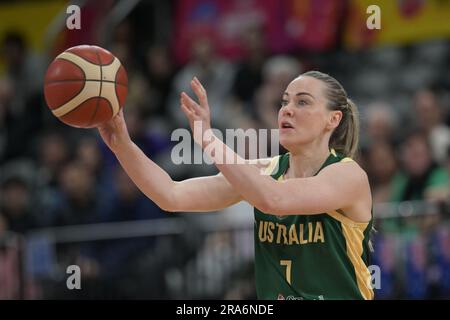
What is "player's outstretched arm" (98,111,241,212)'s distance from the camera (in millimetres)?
5652

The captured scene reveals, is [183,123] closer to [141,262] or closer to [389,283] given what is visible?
[141,262]

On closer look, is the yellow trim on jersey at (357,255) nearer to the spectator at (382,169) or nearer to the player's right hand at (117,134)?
the player's right hand at (117,134)

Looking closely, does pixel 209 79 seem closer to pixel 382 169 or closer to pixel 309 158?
pixel 382 169

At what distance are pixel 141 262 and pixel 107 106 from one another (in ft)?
14.5

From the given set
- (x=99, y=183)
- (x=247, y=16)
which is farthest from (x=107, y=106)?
(x=247, y=16)

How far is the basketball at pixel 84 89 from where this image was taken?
551 centimetres

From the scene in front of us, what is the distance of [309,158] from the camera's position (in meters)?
5.58

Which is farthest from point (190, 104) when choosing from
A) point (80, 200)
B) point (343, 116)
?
point (80, 200)

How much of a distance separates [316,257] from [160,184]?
1.07 m

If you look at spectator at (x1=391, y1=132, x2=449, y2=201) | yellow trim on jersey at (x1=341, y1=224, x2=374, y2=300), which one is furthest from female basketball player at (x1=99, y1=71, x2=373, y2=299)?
spectator at (x1=391, y1=132, x2=449, y2=201)

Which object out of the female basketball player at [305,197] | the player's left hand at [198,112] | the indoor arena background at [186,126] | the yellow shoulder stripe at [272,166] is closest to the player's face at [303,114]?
the female basketball player at [305,197]

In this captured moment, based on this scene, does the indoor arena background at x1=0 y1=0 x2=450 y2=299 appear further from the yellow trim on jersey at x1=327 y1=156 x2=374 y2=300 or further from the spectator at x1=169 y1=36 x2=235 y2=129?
the yellow trim on jersey at x1=327 y1=156 x2=374 y2=300

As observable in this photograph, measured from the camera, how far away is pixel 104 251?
10.3 metres

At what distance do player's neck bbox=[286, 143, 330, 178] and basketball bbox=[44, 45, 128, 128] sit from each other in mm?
1140
